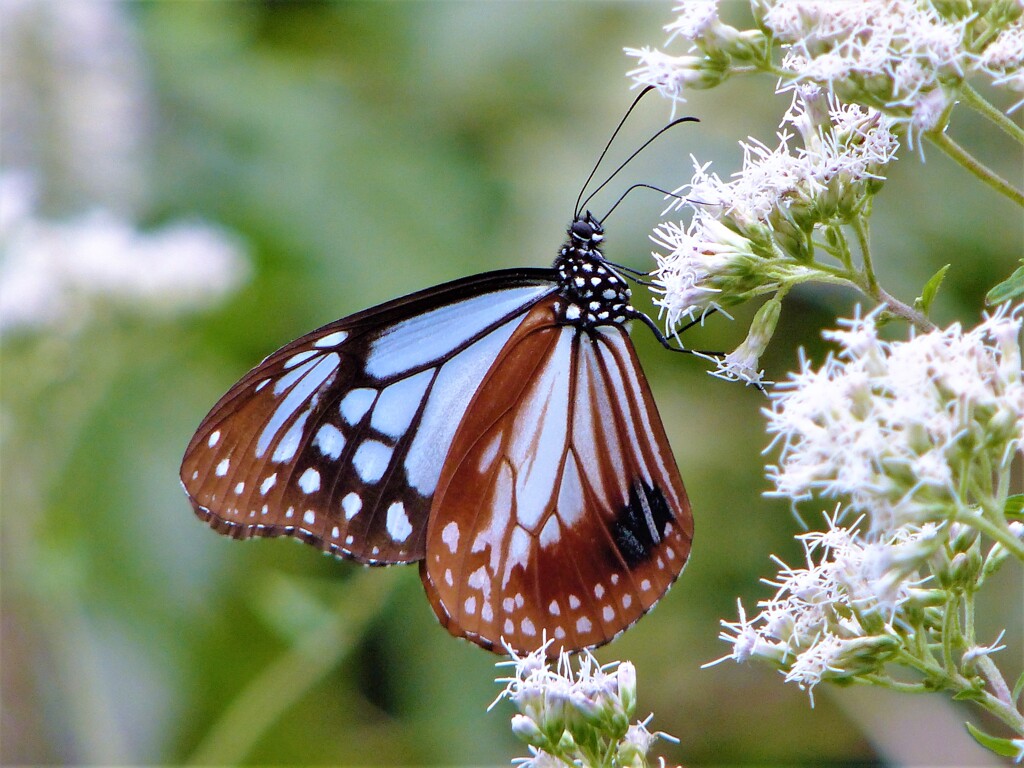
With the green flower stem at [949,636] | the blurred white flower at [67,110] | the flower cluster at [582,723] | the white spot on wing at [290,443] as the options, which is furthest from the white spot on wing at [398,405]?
the blurred white flower at [67,110]

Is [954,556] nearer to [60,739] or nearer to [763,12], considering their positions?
[763,12]

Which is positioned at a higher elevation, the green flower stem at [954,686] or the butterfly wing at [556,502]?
the butterfly wing at [556,502]

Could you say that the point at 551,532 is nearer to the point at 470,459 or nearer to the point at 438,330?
the point at 470,459

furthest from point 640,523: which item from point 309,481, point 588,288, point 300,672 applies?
point 300,672

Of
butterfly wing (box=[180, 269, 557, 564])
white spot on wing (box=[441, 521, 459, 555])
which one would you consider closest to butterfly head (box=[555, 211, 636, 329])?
butterfly wing (box=[180, 269, 557, 564])

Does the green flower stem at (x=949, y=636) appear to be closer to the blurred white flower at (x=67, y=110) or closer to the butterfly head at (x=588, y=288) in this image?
the butterfly head at (x=588, y=288)

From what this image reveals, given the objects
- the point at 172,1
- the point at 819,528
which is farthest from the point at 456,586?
the point at 172,1
